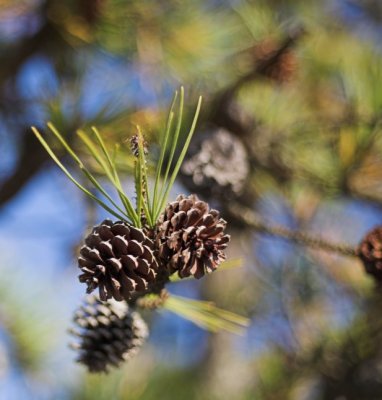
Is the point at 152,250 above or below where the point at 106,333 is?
above

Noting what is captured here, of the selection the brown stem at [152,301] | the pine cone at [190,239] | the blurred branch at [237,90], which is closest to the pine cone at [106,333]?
the brown stem at [152,301]

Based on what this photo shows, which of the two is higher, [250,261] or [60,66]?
[60,66]

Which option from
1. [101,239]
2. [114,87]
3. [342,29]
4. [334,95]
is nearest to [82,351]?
[101,239]

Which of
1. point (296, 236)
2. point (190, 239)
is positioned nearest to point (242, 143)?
point (296, 236)

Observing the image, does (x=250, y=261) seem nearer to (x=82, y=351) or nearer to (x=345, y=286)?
(x=345, y=286)

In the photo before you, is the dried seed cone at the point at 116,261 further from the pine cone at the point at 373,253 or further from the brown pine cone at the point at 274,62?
the brown pine cone at the point at 274,62

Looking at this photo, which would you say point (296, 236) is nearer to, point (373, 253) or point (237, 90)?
point (373, 253)

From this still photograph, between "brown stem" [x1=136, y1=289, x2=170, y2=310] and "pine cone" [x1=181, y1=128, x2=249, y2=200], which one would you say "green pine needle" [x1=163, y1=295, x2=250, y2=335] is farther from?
"pine cone" [x1=181, y1=128, x2=249, y2=200]
